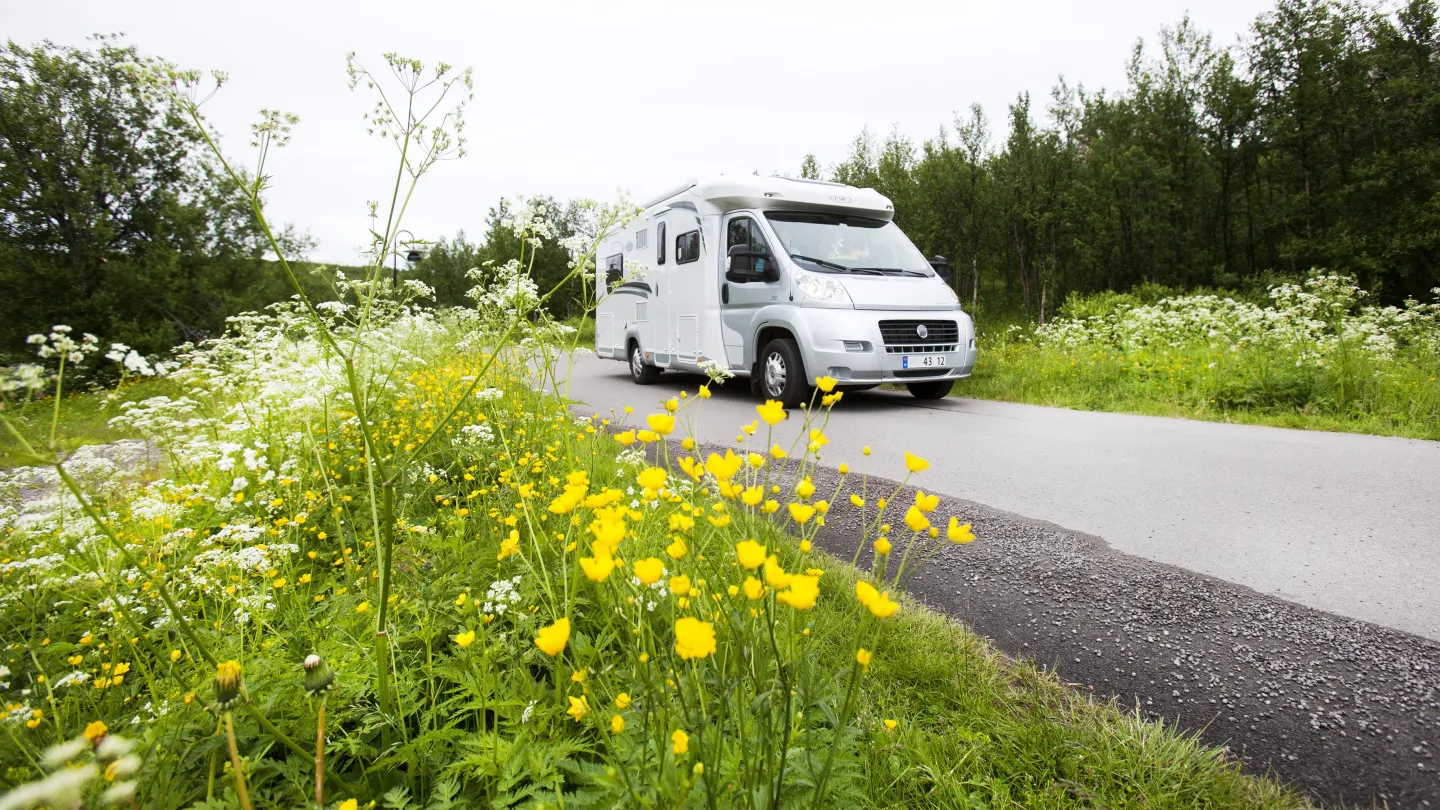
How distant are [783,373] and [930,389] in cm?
204

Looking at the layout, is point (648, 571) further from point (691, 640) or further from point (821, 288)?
point (821, 288)

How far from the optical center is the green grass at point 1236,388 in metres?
5.26

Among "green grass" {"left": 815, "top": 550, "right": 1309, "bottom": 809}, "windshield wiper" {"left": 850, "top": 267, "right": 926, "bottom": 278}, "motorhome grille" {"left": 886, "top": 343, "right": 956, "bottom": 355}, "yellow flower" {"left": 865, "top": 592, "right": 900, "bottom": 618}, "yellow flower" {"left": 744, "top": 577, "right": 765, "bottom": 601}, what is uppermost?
"windshield wiper" {"left": 850, "top": 267, "right": 926, "bottom": 278}

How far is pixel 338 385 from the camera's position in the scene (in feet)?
11.6

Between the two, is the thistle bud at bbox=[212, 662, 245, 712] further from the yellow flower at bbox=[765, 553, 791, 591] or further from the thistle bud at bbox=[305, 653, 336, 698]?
the yellow flower at bbox=[765, 553, 791, 591]

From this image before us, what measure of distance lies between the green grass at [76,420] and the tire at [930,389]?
6.96m

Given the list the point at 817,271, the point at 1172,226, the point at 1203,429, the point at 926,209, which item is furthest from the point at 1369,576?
the point at 1172,226

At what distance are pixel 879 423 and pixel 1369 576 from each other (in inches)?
144

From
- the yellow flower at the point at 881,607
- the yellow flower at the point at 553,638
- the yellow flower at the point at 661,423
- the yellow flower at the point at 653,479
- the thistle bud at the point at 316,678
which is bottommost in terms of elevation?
the thistle bud at the point at 316,678

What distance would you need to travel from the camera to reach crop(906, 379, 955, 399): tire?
7574 mm

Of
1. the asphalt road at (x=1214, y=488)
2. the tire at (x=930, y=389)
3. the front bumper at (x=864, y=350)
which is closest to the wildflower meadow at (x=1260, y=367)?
the tire at (x=930, y=389)

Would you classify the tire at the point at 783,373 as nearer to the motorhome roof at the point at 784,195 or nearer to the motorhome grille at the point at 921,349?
the motorhome grille at the point at 921,349

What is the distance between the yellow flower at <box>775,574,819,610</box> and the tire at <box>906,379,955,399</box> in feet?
22.9

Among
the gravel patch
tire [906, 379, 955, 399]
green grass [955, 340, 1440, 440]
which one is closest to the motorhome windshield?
tire [906, 379, 955, 399]
